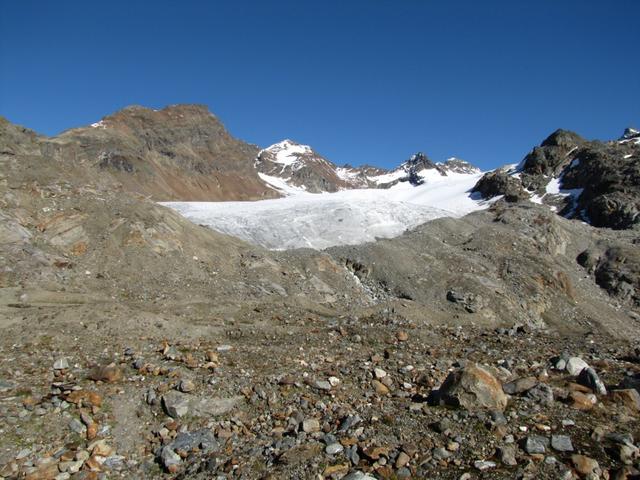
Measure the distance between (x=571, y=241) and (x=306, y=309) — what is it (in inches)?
1333

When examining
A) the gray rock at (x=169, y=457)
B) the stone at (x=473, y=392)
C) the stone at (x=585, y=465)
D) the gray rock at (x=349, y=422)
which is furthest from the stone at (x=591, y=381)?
the gray rock at (x=169, y=457)

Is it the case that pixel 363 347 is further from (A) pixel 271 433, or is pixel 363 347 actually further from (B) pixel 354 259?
(B) pixel 354 259

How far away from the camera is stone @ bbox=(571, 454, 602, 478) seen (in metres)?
6.41

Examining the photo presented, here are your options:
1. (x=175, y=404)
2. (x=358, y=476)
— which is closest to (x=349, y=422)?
(x=358, y=476)

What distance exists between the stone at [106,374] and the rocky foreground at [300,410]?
1.5 inches

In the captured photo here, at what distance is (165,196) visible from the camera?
143875mm

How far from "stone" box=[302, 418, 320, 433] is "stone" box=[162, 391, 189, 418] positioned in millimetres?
2282

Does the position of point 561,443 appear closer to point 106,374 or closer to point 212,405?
point 212,405

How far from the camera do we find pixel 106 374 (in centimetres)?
917

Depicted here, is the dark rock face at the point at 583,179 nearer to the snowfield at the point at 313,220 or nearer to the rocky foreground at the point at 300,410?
the snowfield at the point at 313,220

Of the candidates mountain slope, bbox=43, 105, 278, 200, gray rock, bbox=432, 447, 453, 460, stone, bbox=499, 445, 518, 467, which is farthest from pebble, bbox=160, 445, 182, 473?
mountain slope, bbox=43, 105, 278, 200

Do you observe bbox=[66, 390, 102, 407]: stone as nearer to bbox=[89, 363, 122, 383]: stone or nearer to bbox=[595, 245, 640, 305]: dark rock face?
bbox=[89, 363, 122, 383]: stone

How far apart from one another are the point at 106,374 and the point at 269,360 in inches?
142

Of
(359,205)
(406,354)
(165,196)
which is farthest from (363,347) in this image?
(165,196)
